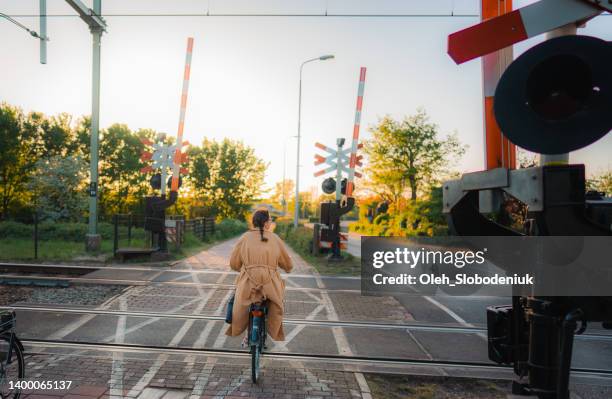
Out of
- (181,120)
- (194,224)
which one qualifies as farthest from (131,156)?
(181,120)

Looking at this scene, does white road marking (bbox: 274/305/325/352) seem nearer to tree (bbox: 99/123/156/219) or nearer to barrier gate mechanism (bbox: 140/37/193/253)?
barrier gate mechanism (bbox: 140/37/193/253)

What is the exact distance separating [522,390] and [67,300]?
7050mm

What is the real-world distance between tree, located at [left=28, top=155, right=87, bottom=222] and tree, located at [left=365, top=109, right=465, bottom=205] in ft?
70.4

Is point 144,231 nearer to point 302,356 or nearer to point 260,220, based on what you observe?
point 302,356

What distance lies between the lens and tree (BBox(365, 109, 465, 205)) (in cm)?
2511

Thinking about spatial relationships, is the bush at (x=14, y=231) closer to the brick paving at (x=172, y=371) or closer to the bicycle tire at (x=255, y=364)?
the brick paving at (x=172, y=371)

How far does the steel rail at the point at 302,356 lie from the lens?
4297 millimetres

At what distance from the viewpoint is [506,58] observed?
81.0 inches

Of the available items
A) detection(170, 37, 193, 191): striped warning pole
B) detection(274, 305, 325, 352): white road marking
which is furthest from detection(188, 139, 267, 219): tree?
detection(274, 305, 325, 352): white road marking

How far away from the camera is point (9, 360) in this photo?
2.95 m

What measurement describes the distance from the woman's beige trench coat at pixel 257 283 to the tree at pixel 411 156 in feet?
72.7

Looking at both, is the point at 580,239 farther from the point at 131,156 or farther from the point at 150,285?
the point at 131,156

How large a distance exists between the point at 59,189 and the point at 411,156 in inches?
984

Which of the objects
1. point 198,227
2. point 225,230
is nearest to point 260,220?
point 198,227
